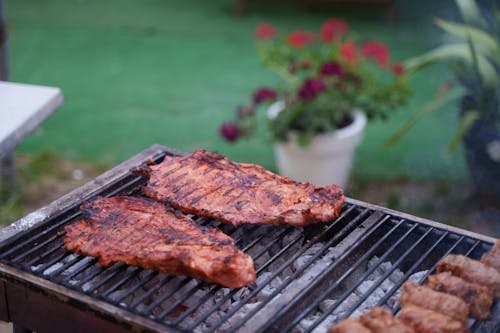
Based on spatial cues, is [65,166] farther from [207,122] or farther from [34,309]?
[34,309]

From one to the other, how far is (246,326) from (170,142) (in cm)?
425

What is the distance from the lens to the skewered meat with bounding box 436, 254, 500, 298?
2.48 metres

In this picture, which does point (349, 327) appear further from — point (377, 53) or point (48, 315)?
point (377, 53)

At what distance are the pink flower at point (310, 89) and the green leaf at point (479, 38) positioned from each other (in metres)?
1.04

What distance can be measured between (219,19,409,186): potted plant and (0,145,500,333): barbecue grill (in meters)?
2.24

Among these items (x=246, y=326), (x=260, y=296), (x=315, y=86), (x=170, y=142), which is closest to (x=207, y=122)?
(x=170, y=142)

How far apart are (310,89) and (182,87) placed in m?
2.75

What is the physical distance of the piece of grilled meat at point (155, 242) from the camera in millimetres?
2434

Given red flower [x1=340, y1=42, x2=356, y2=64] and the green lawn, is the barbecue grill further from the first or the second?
the green lawn

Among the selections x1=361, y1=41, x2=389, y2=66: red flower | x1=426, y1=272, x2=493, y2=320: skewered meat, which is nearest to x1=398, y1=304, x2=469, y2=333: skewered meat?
x1=426, y1=272, x2=493, y2=320: skewered meat

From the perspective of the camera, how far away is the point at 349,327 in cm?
222

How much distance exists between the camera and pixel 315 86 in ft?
16.9

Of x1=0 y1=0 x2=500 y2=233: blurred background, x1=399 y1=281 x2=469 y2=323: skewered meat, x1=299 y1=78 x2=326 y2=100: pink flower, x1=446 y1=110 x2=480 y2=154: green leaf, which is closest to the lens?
x1=399 y1=281 x2=469 y2=323: skewered meat

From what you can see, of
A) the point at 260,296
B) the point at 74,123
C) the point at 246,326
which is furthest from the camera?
the point at 74,123
